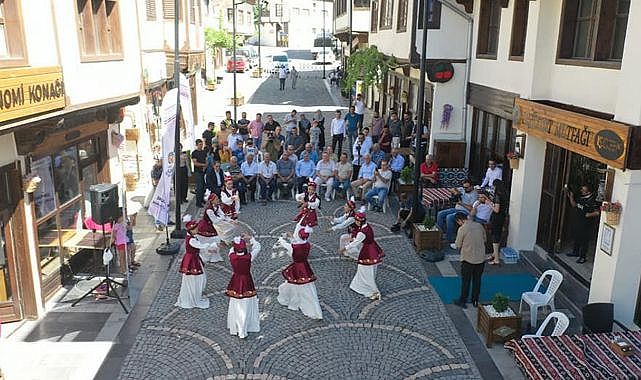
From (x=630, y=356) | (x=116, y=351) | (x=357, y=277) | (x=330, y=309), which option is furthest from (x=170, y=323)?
(x=630, y=356)

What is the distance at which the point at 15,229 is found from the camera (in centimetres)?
969

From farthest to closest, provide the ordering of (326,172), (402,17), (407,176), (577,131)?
(402,17), (326,172), (407,176), (577,131)

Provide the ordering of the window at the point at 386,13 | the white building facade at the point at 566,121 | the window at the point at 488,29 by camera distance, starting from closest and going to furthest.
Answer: the white building facade at the point at 566,121, the window at the point at 488,29, the window at the point at 386,13

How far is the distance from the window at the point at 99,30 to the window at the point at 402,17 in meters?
10.1

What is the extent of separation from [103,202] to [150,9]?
1381 centimetres

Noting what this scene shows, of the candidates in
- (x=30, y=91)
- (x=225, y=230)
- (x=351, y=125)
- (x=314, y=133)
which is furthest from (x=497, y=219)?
(x=351, y=125)

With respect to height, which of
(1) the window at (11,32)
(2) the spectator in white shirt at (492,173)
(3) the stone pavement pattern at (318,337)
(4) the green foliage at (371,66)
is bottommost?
(3) the stone pavement pattern at (318,337)

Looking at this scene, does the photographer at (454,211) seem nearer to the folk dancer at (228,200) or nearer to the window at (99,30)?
the folk dancer at (228,200)

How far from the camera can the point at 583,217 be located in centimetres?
1131

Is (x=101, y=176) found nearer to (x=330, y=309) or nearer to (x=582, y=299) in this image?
(x=330, y=309)

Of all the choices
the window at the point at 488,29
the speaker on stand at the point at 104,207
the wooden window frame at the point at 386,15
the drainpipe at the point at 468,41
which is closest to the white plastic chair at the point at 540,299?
the speaker on stand at the point at 104,207

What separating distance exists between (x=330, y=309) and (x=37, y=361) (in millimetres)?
4744

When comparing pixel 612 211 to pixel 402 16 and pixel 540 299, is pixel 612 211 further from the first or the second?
pixel 402 16

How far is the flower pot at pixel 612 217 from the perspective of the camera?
8.71 metres
